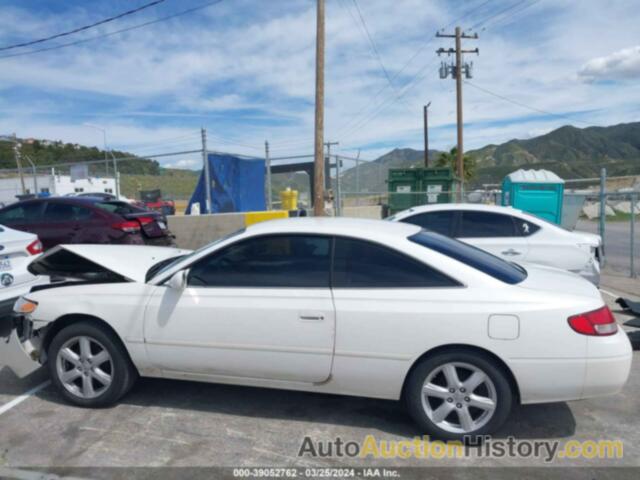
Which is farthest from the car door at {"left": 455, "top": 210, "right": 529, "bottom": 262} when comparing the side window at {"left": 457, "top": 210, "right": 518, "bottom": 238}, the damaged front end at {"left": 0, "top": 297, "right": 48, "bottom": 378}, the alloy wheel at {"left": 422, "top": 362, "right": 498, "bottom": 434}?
the damaged front end at {"left": 0, "top": 297, "right": 48, "bottom": 378}

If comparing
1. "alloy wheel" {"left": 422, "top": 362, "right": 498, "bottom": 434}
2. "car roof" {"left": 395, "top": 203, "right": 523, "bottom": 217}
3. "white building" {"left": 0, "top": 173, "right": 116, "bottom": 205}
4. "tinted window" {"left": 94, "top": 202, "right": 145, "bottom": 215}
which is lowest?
"alloy wheel" {"left": 422, "top": 362, "right": 498, "bottom": 434}

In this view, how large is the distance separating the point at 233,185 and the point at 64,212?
6.51 metres

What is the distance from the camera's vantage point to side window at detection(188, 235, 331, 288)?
3354mm

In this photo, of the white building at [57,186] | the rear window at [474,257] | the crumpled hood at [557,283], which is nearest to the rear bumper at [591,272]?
the crumpled hood at [557,283]

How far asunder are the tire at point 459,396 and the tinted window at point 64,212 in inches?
291

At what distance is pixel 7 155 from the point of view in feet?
194

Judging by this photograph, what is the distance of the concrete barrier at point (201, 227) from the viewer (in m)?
11.0

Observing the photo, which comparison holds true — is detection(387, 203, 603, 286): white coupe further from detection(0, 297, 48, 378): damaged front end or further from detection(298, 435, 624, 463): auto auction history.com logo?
detection(0, 297, 48, 378): damaged front end

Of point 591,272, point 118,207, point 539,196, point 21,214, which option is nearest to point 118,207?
point 118,207

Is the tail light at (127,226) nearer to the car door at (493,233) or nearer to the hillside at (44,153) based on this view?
the car door at (493,233)

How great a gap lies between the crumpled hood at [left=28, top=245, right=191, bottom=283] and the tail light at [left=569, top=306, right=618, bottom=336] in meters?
3.06

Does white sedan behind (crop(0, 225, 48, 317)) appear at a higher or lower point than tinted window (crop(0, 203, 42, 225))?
lower

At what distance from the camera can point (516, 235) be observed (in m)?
6.38

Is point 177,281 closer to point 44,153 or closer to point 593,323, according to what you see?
point 593,323
